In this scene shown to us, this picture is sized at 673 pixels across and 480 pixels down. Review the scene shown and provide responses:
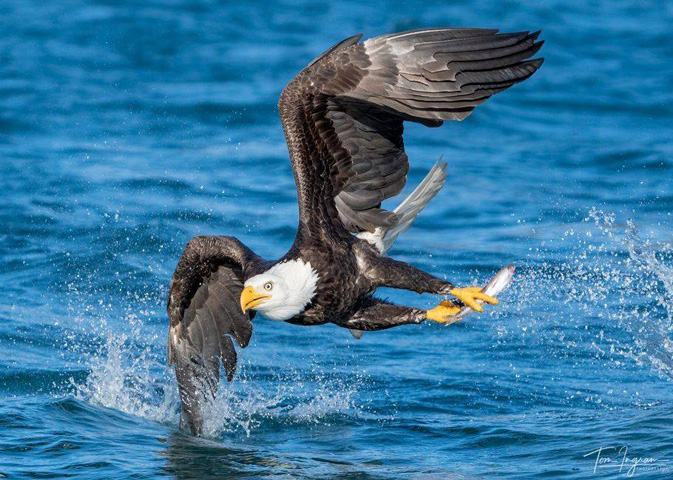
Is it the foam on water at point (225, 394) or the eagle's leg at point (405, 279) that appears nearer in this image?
the eagle's leg at point (405, 279)

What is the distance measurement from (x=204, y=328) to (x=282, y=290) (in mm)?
1658

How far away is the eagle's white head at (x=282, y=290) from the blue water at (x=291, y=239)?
1004mm

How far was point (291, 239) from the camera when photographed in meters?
12.2

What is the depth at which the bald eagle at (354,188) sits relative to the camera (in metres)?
6.54

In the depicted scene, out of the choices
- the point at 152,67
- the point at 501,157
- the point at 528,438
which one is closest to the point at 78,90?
the point at 152,67

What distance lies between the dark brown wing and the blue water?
1778 millimetres

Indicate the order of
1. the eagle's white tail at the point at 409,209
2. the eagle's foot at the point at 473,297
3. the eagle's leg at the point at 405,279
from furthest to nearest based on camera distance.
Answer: the eagle's white tail at the point at 409,209
the eagle's leg at the point at 405,279
the eagle's foot at the point at 473,297

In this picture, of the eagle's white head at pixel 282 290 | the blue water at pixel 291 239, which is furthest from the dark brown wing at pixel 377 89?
the blue water at pixel 291 239

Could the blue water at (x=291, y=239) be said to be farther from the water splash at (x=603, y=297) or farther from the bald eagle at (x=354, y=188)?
the bald eagle at (x=354, y=188)

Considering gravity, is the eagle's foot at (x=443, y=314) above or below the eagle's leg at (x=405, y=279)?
below

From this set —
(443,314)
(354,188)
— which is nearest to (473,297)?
(443,314)

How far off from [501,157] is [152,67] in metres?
5.80

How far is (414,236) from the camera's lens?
12.5 meters

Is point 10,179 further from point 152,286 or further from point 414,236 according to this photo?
point 414,236
